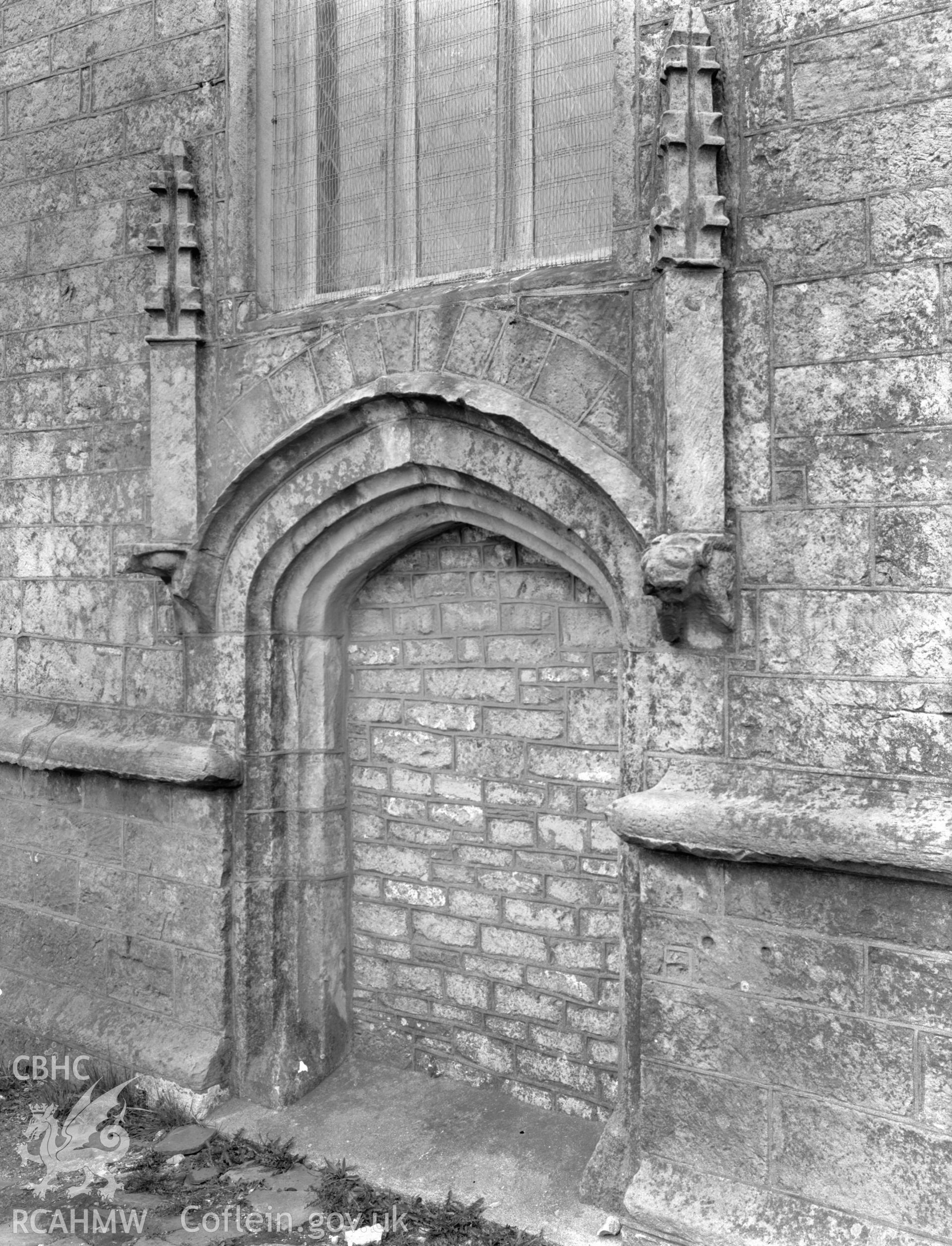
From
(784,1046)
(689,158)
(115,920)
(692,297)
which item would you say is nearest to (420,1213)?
(784,1046)

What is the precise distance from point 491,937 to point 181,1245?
5.05 ft

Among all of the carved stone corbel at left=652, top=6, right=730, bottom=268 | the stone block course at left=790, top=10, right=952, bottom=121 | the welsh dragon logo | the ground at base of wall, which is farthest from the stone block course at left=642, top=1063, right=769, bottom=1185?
the stone block course at left=790, top=10, right=952, bottom=121

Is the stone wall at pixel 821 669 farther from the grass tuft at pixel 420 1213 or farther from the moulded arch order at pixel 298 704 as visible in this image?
the moulded arch order at pixel 298 704

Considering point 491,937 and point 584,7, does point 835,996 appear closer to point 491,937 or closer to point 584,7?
point 491,937

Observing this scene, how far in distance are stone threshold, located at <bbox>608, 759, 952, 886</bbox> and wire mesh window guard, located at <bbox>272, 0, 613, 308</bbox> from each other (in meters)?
1.98

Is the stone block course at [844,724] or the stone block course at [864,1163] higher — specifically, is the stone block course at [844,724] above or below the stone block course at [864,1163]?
above

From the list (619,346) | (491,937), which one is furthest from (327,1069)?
(619,346)

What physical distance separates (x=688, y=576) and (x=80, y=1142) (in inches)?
134

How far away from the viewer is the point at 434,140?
A: 15.0 ft

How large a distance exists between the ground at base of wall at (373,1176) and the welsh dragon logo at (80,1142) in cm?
5

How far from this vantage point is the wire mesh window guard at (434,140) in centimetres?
423

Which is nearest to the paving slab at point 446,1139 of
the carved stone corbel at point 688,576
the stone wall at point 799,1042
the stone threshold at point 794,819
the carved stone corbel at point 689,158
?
the stone wall at point 799,1042

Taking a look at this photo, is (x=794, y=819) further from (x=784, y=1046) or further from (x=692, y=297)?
(x=692, y=297)

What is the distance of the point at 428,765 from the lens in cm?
474
